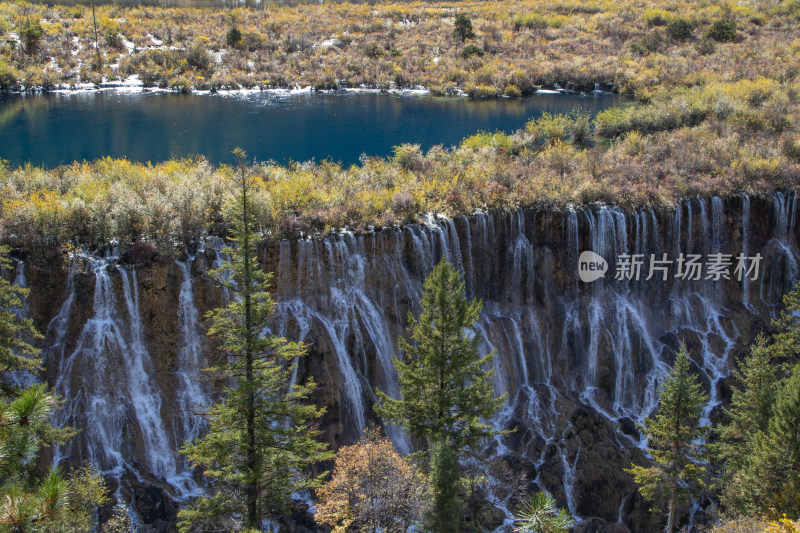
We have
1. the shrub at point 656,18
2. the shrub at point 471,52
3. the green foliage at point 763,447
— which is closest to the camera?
the green foliage at point 763,447

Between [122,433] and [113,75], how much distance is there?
5491 cm

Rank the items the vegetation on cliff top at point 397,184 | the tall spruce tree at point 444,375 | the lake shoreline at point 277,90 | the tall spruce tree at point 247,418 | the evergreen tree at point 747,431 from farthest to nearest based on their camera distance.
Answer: the lake shoreline at point 277,90
the vegetation on cliff top at point 397,184
the evergreen tree at point 747,431
the tall spruce tree at point 444,375
the tall spruce tree at point 247,418

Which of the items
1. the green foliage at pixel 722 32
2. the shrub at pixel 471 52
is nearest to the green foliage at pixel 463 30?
the shrub at pixel 471 52

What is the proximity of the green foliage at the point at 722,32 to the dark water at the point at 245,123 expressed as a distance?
62.9 ft

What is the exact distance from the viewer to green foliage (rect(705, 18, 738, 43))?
77250 millimetres

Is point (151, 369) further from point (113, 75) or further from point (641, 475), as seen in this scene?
point (113, 75)

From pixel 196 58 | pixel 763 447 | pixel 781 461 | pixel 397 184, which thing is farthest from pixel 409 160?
pixel 196 58

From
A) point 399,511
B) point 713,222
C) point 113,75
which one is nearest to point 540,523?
point 399,511

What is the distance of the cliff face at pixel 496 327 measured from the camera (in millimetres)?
23484

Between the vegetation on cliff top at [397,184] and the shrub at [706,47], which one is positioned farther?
the shrub at [706,47]

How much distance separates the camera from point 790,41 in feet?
239

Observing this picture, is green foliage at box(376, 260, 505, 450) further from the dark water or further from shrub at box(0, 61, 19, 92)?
shrub at box(0, 61, 19, 92)

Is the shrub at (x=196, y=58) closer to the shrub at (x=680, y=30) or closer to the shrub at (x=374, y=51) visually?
the shrub at (x=374, y=51)

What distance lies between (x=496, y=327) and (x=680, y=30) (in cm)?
6633
